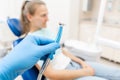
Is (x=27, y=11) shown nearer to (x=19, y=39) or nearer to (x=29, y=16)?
(x=29, y=16)

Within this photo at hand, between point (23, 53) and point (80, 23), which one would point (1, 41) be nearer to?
point (80, 23)

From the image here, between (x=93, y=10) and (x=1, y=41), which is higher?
(x=93, y=10)

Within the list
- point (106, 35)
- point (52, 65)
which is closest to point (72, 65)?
point (52, 65)

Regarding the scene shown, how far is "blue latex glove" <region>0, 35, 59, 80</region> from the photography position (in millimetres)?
658

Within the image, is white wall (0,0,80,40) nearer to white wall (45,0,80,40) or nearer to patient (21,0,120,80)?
white wall (45,0,80,40)

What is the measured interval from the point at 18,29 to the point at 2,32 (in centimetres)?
162

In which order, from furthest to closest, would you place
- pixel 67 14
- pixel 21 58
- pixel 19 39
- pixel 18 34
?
pixel 67 14, pixel 18 34, pixel 19 39, pixel 21 58

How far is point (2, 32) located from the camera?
9.56 feet

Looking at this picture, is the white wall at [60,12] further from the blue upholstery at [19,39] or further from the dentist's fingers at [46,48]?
the dentist's fingers at [46,48]

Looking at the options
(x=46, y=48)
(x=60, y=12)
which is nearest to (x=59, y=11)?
(x=60, y=12)

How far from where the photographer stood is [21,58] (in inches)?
27.7

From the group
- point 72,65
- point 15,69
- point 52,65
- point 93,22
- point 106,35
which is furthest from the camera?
point 93,22

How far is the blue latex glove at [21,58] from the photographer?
0.66 meters

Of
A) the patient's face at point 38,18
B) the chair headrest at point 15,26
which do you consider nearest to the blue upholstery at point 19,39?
the chair headrest at point 15,26
